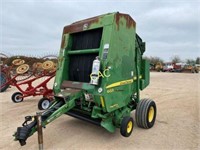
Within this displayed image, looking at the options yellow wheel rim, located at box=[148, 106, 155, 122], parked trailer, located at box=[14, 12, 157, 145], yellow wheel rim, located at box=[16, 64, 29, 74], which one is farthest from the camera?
yellow wheel rim, located at box=[16, 64, 29, 74]

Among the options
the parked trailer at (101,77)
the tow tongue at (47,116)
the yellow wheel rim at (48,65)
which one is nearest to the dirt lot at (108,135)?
the parked trailer at (101,77)

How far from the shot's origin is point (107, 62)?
10.8 ft

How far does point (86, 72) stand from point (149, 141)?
5.84ft

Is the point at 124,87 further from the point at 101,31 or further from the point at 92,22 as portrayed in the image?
the point at 92,22

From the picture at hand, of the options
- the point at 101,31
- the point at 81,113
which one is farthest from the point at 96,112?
the point at 101,31

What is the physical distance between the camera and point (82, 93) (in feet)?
11.7

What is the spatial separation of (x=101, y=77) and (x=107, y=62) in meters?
0.28

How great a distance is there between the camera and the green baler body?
336 cm

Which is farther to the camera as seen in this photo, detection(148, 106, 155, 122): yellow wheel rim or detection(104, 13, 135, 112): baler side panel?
detection(148, 106, 155, 122): yellow wheel rim

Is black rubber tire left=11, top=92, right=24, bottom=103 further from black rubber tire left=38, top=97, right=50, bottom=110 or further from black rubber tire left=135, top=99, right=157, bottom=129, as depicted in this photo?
black rubber tire left=135, top=99, right=157, bottom=129

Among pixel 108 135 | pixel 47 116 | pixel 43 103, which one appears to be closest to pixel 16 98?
pixel 43 103

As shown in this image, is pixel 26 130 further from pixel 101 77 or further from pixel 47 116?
pixel 101 77

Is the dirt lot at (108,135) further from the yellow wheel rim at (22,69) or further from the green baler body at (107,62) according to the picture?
the yellow wheel rim at (22,69)

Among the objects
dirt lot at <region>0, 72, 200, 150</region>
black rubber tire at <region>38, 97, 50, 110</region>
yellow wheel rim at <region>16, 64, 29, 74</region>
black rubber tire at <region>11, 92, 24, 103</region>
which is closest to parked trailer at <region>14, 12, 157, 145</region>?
dirt lot at <region>0, 72, 200, 150</region>
